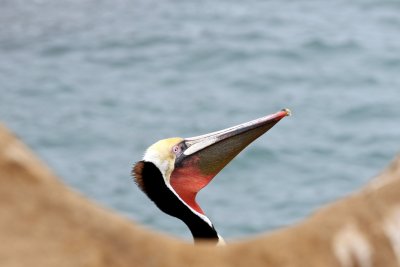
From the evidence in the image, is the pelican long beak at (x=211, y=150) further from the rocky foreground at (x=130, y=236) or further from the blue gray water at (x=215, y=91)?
the blue gray water at (x=215, y=91)

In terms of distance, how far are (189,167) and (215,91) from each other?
9040 millimetres

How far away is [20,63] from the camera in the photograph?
17.5 m

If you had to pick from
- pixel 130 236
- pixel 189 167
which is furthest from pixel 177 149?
pixel 130 236

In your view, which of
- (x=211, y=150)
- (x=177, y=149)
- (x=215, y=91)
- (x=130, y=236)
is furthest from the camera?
(x=215, y=91)

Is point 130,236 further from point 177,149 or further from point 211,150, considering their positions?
point 211,150

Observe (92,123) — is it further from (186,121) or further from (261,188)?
(261,188)

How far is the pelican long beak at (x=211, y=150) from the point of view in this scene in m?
7.34

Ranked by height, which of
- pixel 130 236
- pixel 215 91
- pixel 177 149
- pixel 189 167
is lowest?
pixel 215 91

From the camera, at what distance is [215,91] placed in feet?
53.8

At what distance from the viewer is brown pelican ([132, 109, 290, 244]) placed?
6723 millimetres

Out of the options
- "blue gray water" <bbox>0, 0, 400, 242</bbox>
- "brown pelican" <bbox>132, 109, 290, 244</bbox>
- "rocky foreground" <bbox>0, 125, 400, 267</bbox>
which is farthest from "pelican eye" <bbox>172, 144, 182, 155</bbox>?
"blue gray water" <bbox>0, 0, 400, 242</bbox>

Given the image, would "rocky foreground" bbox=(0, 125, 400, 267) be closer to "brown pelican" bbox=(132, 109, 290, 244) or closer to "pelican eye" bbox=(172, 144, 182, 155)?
"brown pelican" bbox=(132, 109, 290, 244)

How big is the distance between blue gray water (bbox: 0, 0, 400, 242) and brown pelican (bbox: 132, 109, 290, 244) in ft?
17.8

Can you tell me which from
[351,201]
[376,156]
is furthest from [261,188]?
[351,201]
